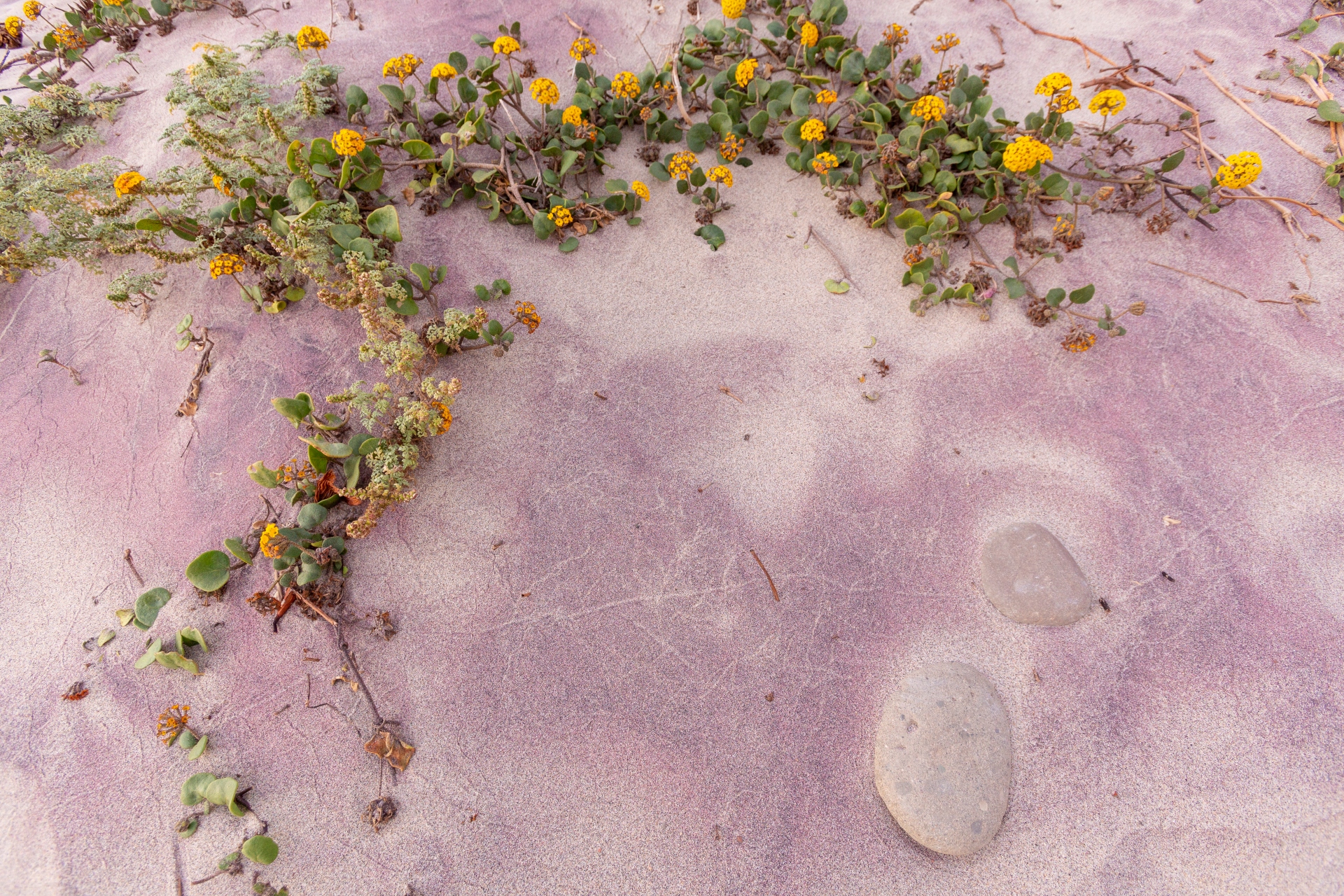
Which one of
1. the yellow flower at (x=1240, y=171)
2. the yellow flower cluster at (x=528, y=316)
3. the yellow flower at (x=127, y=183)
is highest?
the yellow flower at (x=127, y=183)

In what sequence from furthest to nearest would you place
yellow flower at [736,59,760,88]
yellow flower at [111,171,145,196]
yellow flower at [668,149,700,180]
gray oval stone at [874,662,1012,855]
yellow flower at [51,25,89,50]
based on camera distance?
yellow flower at [51,25,89,50], yellow flower at [736,59,760,88], yellow flower at [668,149,700,180], yellow flower at [111,171,145,196], gray oval stone at [874,662,1012,855]

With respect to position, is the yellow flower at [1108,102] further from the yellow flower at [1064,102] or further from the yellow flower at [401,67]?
the yellow flower at [401,67]

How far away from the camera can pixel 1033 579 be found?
9.82 ft

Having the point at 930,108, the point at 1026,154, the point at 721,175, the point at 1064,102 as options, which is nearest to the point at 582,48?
the point at 721,175

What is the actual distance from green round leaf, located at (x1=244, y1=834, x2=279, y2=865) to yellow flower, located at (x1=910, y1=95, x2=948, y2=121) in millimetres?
5095

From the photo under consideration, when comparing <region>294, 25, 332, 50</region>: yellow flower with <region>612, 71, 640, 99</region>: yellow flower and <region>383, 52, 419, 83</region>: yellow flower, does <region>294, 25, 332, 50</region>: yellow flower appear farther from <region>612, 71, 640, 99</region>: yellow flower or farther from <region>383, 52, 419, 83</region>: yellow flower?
<region>612, 71, 640, 99</region>: yellow flower

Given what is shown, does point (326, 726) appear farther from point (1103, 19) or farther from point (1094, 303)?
point (1103, 19)

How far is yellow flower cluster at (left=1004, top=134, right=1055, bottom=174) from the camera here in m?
3.44

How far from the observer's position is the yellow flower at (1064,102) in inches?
144

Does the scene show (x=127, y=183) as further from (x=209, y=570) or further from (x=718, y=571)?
(x=718, y=571)

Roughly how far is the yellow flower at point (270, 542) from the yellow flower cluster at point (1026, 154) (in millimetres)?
4384

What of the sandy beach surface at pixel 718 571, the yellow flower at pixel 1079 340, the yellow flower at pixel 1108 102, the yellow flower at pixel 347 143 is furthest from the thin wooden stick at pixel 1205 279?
the yellow flower at pixel 347 143

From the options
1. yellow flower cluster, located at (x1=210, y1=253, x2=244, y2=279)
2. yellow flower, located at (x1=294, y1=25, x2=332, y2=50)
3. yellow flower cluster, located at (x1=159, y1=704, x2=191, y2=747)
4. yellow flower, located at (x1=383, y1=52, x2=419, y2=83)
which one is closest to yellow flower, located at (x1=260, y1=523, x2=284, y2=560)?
yellow flower cluster, located at (x1=159, y1=704, x2=191, y2=747)

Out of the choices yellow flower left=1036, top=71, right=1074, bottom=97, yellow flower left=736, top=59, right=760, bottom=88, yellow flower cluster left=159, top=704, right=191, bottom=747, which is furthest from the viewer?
yellow flower left=736, top=59, right=760, bottom=88
